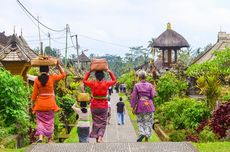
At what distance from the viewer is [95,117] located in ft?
41.5

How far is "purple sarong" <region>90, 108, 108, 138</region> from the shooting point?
41.2ft

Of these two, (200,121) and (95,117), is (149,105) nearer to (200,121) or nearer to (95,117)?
(95,117)

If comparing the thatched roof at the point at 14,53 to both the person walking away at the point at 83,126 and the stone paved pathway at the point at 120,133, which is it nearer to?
the stone paved pathway at the point at 120,133

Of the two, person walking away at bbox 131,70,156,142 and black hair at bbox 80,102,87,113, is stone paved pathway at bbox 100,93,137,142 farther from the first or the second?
person walking away at bbox 131,70,156,142

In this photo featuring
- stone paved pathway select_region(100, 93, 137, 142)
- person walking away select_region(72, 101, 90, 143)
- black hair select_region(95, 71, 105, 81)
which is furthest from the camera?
stone paved pathway select_region(100, 93, 137, 142)

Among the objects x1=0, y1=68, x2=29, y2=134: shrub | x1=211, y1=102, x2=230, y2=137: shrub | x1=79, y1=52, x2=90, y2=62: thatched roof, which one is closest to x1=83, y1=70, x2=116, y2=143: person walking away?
x1=0, y1=68, x2=29, y2=134: shrub

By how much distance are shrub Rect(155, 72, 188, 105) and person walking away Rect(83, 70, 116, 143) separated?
20.8 meters

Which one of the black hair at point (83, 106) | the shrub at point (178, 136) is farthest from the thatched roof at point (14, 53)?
the black hair at point (83, 106)

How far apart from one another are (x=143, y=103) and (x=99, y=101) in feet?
4.07

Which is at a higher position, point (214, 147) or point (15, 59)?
point (15, 59)

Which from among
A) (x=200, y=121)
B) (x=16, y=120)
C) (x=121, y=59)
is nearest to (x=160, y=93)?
(x=200, y=121)

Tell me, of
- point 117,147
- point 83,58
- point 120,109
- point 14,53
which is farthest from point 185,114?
point 83,58

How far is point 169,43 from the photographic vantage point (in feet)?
172

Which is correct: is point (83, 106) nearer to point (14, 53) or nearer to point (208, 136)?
point (208, 136)
